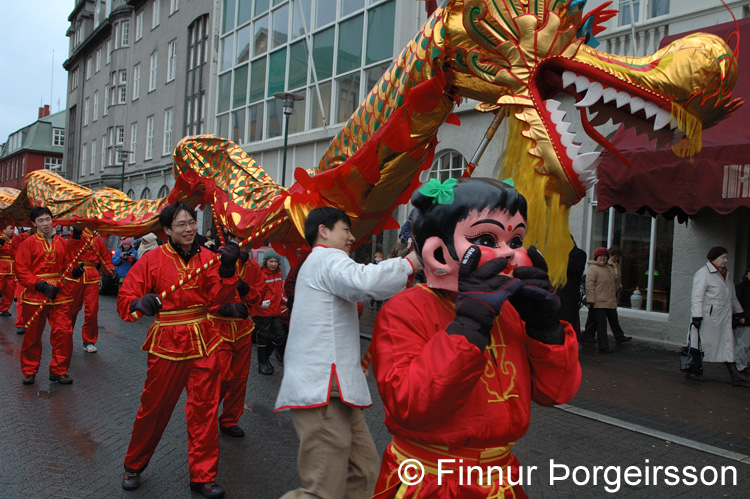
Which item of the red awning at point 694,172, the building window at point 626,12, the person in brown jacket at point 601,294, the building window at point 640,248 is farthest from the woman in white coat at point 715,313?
the building window at point 626,12

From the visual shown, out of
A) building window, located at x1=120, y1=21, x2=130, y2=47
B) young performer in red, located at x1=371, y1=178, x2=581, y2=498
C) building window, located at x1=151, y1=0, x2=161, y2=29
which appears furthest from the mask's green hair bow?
building window, located at x1=120, y1=21, x2=130, y2=47

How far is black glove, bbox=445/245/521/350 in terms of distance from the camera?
5.60 ft

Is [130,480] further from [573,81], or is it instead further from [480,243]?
[573,81]

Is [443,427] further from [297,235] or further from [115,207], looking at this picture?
[115,207]

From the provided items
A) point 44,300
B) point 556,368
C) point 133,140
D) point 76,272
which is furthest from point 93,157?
point 556,368

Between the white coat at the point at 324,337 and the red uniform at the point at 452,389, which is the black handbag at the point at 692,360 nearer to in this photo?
the white coat at the point at 324,337

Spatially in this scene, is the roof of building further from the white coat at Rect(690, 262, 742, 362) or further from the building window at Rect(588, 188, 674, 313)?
the white coat at Rect(690, 262, 742, 362)

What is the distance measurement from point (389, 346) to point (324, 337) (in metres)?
0.91

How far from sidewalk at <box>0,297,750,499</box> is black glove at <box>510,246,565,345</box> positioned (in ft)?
8.03

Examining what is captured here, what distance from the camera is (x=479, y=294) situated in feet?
5.66

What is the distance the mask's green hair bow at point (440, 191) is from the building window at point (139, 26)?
104 ft

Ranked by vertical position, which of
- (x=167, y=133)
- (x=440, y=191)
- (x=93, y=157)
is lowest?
(x=440, y=191)

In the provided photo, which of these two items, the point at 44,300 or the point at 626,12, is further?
the point at 626,12

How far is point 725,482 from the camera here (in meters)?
4.17
